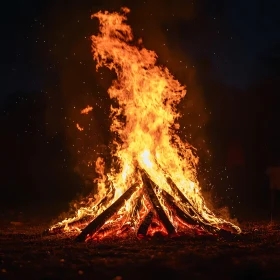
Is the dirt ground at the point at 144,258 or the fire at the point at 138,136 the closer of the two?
the dirt ground at the point at 144,258

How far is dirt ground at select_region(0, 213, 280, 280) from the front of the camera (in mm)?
5824

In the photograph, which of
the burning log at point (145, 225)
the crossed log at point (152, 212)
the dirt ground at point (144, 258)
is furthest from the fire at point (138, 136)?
the dirt ground at point (144, 258)

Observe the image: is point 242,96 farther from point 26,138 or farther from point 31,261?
point 31,261

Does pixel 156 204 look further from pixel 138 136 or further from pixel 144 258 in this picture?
pixel 144 258

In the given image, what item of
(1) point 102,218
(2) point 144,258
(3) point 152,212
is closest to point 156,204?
(3) point 152,212

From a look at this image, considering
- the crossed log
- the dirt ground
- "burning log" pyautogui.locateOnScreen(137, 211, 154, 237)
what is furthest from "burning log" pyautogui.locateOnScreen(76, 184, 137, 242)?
"burning log" pyautogui.locateOnScreen(137, 211, 154, 237)

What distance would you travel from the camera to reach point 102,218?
28.1 ft

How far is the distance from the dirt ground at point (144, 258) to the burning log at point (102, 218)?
0.95ft

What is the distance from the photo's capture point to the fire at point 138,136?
9453 millimetres

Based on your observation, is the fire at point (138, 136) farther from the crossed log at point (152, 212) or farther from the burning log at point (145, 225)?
the burning log at point (145, 225)

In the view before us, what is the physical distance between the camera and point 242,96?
20172 millimetres

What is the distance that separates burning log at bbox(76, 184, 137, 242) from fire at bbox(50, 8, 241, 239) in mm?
77

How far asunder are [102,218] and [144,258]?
6.87ft

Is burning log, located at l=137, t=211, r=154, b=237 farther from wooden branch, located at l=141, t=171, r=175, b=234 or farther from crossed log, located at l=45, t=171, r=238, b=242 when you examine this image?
wooden branch, located at l=141, t=171, r=175, b=234
